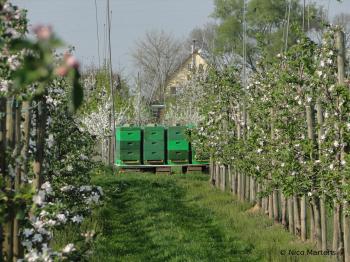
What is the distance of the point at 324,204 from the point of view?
9.20 m

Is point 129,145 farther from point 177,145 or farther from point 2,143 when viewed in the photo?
point 2,143

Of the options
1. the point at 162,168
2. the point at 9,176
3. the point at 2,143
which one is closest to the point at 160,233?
the point at 9,176

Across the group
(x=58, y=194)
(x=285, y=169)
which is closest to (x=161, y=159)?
(x=285, y=169)

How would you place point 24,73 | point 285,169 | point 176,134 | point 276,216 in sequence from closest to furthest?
point 24,73 → point 285,169 → point 276,216 → point 176,134

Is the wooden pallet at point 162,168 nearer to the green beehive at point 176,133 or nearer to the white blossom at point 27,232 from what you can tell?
the green beehive at point 176,133

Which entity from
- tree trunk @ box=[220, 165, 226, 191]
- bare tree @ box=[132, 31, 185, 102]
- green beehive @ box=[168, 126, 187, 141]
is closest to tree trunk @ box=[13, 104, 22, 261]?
tree trunk @ box=[220, 165, 226, 191]

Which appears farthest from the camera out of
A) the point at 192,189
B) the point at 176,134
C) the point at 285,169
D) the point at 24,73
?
the point at 176,134

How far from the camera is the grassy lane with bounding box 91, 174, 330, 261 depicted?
9.57 metres

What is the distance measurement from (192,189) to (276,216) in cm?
654

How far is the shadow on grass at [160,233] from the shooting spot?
9.55m

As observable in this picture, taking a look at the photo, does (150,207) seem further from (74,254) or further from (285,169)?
(74,254)

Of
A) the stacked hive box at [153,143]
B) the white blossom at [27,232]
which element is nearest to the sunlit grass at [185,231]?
the white blossom at [27,232]

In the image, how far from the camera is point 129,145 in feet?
84.9

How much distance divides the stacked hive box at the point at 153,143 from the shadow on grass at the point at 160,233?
8.24 meters
